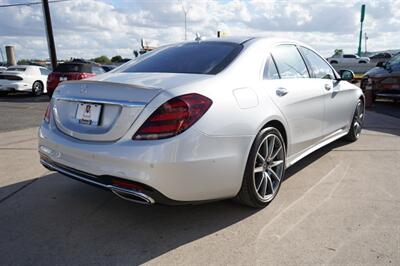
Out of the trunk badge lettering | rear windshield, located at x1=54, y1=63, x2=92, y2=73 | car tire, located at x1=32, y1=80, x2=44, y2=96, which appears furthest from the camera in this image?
car tire, located at x1=32, y1=80, x2=44, y2=96

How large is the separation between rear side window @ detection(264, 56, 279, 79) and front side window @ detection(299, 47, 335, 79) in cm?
93

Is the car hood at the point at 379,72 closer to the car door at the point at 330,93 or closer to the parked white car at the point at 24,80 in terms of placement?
the car door at the point at 330,93

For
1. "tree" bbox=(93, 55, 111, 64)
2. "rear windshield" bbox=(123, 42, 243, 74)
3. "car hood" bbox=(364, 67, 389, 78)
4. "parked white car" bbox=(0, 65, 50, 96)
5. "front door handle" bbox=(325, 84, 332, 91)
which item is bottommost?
"tree" bbox=(93, 55, 111, 64)

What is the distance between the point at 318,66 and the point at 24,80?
1456 cm

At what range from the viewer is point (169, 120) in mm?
2787

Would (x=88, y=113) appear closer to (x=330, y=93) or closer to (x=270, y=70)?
(x=270, y=70)

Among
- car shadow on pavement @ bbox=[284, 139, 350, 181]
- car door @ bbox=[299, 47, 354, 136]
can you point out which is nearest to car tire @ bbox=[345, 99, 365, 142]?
car shadow on pavement @ bbox=[284, 139, 350, 181]

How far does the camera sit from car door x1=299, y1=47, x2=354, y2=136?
472cm

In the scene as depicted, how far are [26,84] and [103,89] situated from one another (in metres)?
15.0

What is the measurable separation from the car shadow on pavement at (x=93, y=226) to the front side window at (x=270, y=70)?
1261mm

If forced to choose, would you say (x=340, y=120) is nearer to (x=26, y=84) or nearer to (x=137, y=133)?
(x=137, y=133)

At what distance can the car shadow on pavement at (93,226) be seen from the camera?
2834 millimetres

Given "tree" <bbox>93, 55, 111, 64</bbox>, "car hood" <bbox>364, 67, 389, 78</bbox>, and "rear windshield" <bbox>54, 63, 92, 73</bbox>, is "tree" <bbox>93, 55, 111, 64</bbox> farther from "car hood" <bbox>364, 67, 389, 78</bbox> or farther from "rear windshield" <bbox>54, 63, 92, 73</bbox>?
"car hood" <bbox>364, 67, 389, 78</bbox>

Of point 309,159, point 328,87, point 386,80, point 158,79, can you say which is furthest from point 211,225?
point 386,80
